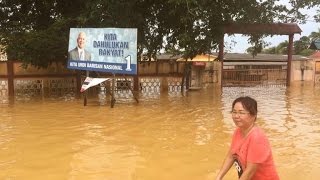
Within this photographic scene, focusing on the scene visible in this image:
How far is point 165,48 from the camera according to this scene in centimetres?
1905

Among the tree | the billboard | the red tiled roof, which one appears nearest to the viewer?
the billboard

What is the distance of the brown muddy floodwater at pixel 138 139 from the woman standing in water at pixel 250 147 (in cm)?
305

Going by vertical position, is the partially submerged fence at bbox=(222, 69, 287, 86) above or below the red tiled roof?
below

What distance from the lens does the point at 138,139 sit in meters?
9.38

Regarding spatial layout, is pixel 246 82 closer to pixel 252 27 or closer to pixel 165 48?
pixel 252 27

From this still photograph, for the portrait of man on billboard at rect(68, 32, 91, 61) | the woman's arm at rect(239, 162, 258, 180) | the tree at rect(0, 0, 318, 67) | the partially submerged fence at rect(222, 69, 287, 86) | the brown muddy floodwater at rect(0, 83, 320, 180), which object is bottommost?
the brown muddy floodwater at rect(0, 83, 320, 180)

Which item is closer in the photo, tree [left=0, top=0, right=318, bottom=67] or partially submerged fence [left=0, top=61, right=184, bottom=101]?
tree [left=0, top=0, right=318, bottom=67]

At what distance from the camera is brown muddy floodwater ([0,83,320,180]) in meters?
6.95

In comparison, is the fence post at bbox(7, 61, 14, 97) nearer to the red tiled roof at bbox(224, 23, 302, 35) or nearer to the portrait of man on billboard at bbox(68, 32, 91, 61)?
the portrait of man on billboard at bbox(68, 32, 91, 61)

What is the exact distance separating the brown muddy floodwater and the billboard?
4.71ft


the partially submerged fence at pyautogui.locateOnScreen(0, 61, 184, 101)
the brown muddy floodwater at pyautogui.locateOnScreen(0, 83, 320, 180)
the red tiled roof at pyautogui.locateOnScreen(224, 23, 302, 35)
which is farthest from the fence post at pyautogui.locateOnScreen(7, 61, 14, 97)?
the red tiled roof at pyautogui.locateOnScreen(224, 23, 302, 35)

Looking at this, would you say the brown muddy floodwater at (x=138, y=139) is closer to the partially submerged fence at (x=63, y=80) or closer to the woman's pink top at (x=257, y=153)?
the woman's pink top at (x=257, y=153)

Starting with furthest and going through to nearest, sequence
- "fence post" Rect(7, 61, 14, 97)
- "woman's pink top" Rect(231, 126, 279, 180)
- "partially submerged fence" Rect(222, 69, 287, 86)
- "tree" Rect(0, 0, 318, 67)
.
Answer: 1. "partially submerged fence" Rect(222, 69, 287, 86)
2. "fence post" Rect(7, 61, 14, 97)
3. "tree" Rect(0, 0, 318, 67)
4. "woman's pink top" Rect(231, 126, 279, 180)

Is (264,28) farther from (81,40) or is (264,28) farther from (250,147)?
(250,147)
